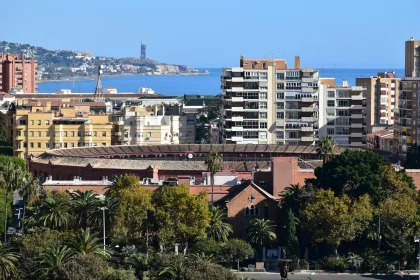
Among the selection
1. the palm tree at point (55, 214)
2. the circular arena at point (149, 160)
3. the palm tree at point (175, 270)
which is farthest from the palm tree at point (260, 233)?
the circular arena at point (149, 160)

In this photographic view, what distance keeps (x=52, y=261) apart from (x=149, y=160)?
33095mm

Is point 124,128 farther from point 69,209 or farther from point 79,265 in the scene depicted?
point 79,265

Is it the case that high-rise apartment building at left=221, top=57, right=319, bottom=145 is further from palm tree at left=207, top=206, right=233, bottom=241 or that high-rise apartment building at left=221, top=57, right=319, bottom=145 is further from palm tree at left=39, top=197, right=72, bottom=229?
palm tree at left=39, top=197, right=72, bottom=229

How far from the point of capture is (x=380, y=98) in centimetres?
13600

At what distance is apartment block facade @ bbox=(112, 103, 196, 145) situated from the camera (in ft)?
372

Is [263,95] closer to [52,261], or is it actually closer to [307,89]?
[307,89]

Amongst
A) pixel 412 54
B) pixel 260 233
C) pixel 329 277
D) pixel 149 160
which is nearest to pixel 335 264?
pixel 329 277

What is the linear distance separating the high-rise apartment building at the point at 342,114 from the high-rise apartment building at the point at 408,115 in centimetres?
312

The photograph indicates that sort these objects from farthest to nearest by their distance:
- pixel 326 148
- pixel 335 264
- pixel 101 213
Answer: pixel 326 148 → pixel 101 213 → pixel 335 264

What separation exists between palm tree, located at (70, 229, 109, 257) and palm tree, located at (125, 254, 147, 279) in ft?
3.06

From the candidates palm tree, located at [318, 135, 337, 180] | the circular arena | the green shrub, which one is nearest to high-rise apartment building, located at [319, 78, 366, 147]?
the circular arena

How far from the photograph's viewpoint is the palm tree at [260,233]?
215 ft

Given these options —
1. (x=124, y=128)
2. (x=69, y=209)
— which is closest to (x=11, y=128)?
(x=124, y=128)

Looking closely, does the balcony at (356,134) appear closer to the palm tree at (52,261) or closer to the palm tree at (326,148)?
the palm tree at (326,148)
